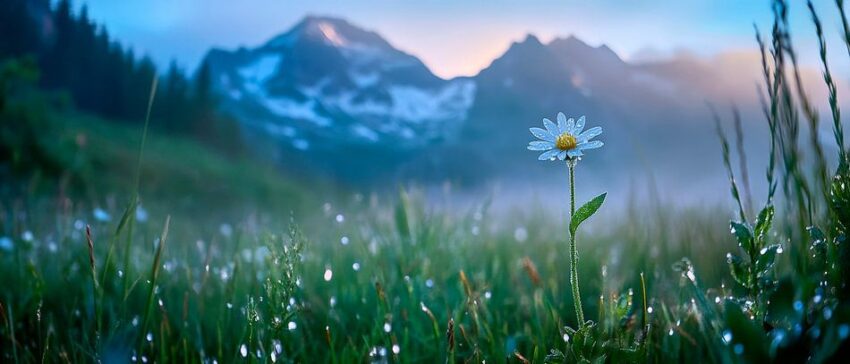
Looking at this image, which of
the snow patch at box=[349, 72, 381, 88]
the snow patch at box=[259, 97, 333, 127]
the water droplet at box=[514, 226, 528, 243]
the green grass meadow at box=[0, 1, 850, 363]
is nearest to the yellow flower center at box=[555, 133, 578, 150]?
the green grass meadow at box=[0, 1, 850, 363]

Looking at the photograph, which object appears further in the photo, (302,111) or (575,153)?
(302,111)

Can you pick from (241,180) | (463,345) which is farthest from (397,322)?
(241,180)

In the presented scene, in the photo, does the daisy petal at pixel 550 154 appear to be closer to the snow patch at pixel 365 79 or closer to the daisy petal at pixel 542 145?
the daisy petal at pixel 542 145

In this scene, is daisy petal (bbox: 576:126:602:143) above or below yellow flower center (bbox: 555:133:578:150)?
above

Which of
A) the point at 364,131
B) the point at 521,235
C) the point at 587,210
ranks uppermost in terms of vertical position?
the point at 364,131

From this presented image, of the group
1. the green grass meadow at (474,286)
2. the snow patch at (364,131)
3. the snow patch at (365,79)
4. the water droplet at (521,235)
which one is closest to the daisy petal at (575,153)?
the green grass meadow at (474,286)

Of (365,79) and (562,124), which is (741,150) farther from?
(365,79)

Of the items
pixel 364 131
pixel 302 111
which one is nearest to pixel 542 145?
pixel 364 131

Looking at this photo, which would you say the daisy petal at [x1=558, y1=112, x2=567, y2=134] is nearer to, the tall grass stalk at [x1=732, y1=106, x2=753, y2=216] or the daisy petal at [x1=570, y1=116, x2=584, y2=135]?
the daisy petal at [x1=570, y1=116, x2=584, y2=135]
